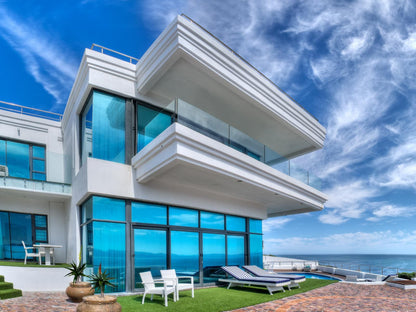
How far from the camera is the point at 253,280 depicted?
10602mm

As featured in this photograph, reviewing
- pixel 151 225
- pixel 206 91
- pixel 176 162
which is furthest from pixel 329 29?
pixel 151 225

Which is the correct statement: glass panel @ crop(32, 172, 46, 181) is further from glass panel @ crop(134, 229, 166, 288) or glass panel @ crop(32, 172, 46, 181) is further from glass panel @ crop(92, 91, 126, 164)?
glass panel @ crop(134, 229, 166, 288)

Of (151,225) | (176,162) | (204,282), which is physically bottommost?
(204,282)

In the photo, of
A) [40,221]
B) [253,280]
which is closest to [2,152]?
[40,221]

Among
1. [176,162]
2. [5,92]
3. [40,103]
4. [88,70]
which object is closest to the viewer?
[176,162]

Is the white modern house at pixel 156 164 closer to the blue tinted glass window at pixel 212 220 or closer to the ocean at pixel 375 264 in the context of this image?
the blue tinted glass window at pixel 212 220

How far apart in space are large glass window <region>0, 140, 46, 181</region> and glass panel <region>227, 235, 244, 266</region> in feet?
27.7

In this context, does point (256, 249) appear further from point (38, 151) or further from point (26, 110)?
point (26, 110)

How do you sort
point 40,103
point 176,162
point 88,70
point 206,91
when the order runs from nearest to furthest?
1. point 176,162
2. point 88,70
3. point 206,91
4. point 40,103

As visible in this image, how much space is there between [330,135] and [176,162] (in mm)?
10346

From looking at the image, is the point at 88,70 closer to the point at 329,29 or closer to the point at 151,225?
the point at 151,225

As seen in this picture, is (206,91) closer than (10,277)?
No

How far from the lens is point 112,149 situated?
10367mm

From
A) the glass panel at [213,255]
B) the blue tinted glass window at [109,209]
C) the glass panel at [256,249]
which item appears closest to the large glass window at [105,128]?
the blue tinted glass window at [109,209]
